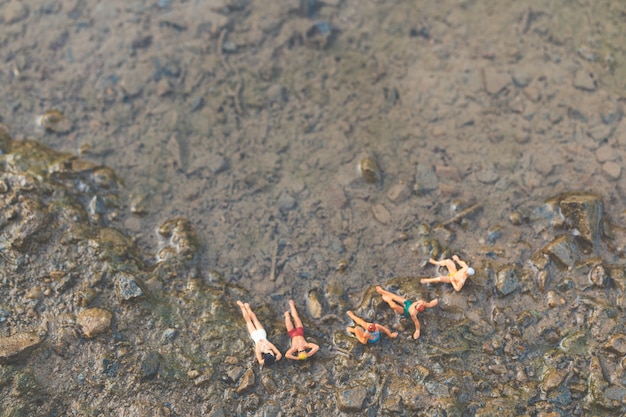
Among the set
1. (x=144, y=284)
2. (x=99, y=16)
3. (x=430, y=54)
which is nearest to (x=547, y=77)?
(x=430, y=54)

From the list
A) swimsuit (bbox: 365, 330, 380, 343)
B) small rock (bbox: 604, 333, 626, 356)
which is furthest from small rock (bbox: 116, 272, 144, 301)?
small rock (bbox: 604, 333, 626, 356)

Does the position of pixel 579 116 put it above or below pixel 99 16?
below

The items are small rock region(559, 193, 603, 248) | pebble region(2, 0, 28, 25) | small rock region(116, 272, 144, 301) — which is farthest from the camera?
pebble region(2, 0, 28, 25)

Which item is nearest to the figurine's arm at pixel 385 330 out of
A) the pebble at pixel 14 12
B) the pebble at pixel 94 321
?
the pebble at pixel 94 321

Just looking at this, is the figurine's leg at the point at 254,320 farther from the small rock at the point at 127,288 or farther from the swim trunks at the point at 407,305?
the swim trunks at the point at 407,305

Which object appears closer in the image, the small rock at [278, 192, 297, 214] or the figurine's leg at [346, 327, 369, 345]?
the figurine's leg at [346, 327, 369, 345]

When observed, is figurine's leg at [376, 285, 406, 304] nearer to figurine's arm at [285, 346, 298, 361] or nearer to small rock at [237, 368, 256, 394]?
figurine's arm at [285, 346, 298, 361]

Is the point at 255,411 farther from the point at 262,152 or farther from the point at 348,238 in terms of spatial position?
the point at 262,152
